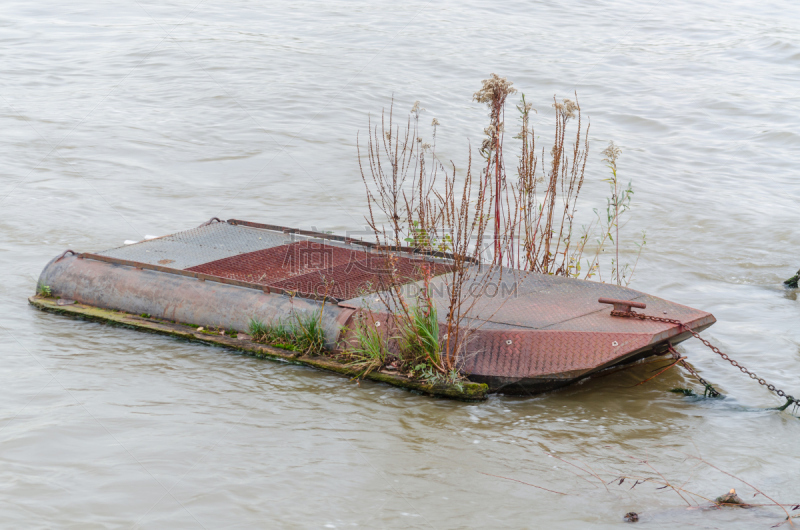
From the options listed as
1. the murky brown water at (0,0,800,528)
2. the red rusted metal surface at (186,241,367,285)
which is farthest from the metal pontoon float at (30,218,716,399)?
the murky brown water at (0,0,800,528)

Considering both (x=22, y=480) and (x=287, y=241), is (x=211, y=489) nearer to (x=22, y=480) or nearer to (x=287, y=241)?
(x=22, y=480)

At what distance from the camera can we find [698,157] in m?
14.7

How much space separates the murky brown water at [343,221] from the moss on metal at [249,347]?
0.09 metres

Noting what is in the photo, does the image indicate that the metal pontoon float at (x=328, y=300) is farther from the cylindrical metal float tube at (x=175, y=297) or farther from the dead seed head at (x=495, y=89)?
the dead seed head at (x=495, y=89)

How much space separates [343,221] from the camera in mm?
10750

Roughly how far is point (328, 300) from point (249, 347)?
76 cm

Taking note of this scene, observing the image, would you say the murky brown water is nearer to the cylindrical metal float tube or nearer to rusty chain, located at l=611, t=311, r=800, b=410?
rusty chain, located at l=611, t=311, r=800, b=410

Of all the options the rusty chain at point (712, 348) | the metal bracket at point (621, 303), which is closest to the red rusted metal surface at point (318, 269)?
the metal bracket at point (621, 303)

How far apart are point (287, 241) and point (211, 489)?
3502 millimetres

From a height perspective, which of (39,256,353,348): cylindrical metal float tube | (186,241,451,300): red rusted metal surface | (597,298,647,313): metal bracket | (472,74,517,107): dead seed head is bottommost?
(39,256,353,348): cylindrical metal float tube

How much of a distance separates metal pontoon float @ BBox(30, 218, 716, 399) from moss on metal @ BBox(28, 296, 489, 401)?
0.04 feet

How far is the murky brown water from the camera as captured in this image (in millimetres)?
4449

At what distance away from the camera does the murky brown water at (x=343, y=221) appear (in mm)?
4449

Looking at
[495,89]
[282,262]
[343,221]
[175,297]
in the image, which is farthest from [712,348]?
[343,221]
